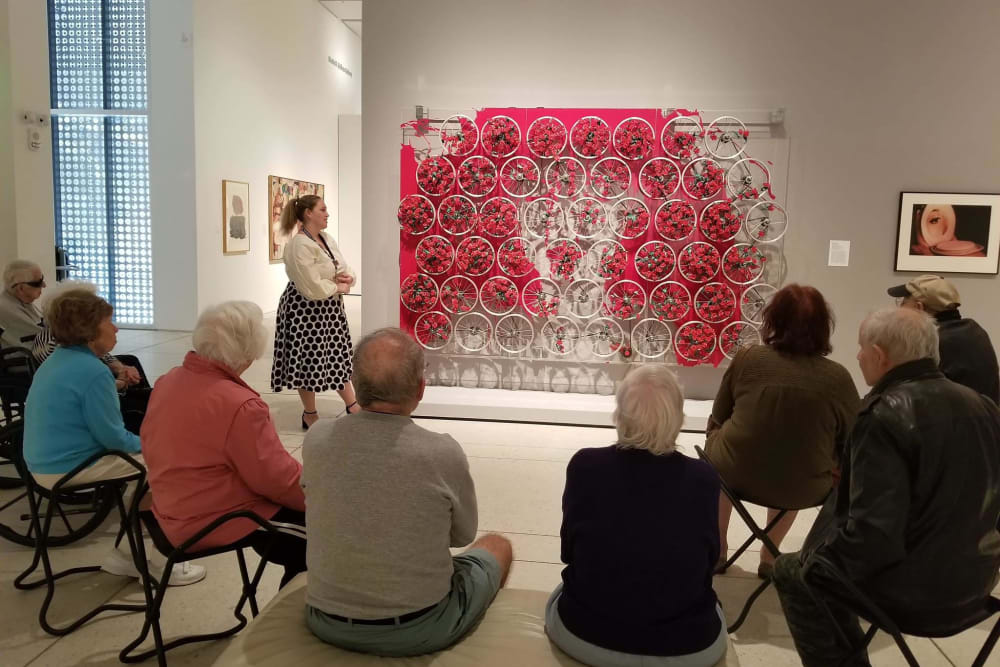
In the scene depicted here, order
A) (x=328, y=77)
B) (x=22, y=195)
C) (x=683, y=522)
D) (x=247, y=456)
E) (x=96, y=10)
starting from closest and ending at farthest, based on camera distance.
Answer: (x=683, y=522) → (x=247, y=456) → (x=22, y=195) → (x=96, y=10) → (x=328, y=77)

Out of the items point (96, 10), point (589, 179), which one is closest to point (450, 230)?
point (589, 179)

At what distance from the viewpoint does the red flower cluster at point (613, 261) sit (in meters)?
5.99

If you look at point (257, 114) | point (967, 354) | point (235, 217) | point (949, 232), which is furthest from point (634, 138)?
point (257, 114)

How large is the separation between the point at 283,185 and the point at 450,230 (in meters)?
6.56

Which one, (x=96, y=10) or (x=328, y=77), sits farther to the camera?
(x=328, y=77)

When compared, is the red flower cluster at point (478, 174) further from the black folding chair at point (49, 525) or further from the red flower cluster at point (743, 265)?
the black folding chair at point (49, 525)

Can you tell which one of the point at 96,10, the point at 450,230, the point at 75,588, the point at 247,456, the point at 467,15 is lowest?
the point at 75,588

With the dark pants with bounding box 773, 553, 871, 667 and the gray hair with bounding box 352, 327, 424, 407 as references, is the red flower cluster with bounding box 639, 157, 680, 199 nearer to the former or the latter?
the dark pants with bounding box 773, 553, 871, 667

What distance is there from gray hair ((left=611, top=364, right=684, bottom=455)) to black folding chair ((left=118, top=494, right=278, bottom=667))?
1.08m

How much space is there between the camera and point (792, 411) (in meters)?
2.79

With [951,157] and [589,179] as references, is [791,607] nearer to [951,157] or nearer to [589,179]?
[589,179]

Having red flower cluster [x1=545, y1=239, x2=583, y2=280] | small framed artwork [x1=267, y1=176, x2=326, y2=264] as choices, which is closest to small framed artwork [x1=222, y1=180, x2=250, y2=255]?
small framed artwork [x1=267, y1=176, x2=326, y2=264]

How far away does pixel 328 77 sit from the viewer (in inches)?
545

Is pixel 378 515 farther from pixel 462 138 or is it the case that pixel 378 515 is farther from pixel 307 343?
pixel 462 138
